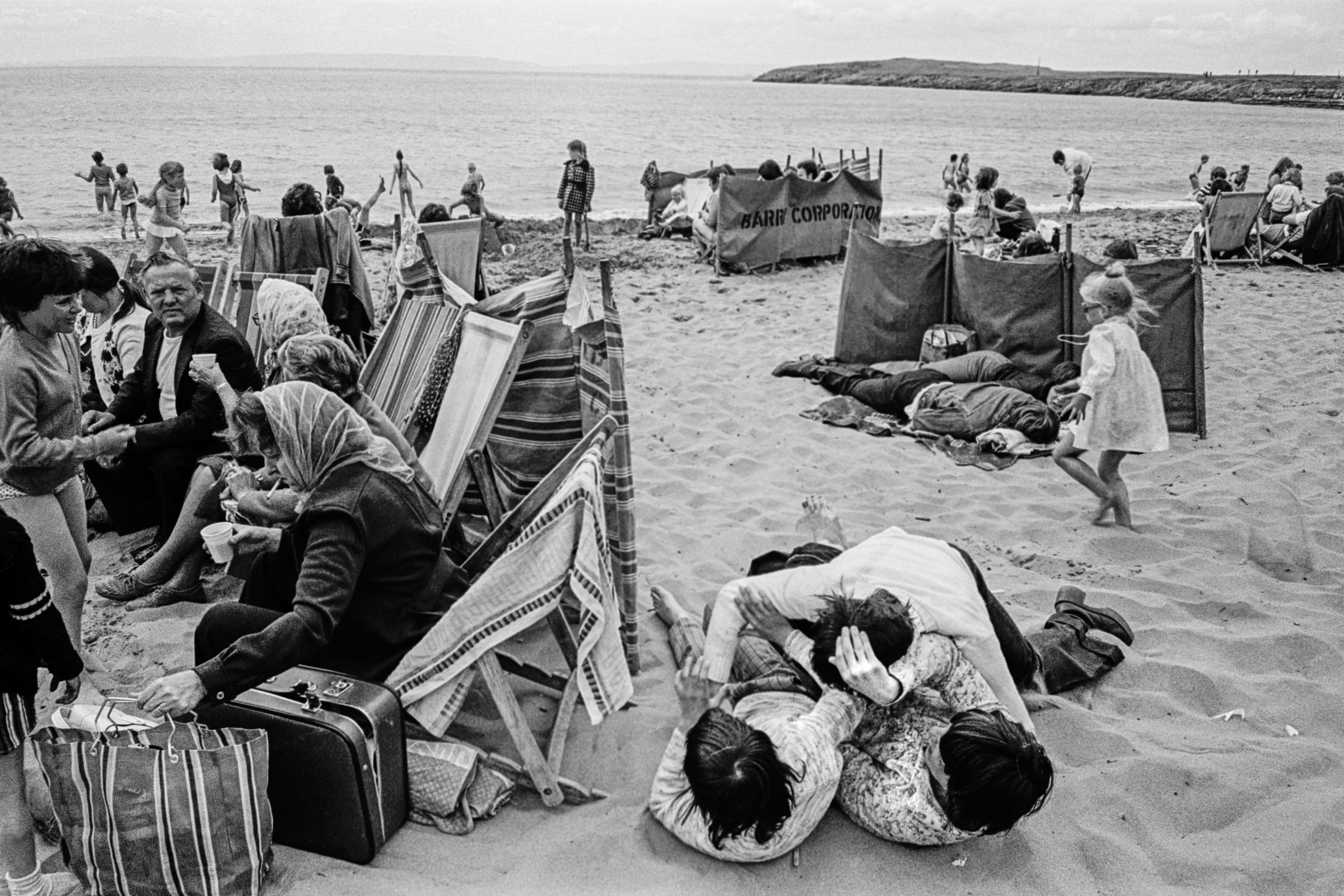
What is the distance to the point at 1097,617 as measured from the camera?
12.5 feet

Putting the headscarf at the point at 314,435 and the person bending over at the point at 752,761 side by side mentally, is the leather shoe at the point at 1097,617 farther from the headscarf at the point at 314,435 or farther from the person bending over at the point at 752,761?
the headscarf at the point at 314,435

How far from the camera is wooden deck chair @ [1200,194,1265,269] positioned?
38.4ft

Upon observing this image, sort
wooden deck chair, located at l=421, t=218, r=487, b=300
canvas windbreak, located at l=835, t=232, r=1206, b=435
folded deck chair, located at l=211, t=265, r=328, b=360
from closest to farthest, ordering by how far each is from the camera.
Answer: folded deck chair, located at l=211, t=265, r=328, b=360 → canvas windbreak, located at l=835, t=232, r=1206, b=435 → wooden deck chair, located at l=421, t=218, r=487, b=300

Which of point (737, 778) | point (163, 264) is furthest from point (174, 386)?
point (737, 778)

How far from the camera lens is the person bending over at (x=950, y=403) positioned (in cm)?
608

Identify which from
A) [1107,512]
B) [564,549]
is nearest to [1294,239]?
[1107,512]

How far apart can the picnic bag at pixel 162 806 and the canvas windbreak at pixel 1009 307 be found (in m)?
5.76

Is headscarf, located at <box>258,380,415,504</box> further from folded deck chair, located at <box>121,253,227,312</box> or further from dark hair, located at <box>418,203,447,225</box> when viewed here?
dark hair, located at <box>418,203,447,225</box>

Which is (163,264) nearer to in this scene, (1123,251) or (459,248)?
(459,248)

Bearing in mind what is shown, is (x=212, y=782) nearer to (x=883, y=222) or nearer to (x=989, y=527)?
(x=989, y=527)

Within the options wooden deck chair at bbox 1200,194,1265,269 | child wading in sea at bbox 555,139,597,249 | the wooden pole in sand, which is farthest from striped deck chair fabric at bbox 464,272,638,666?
wooden deck chair at bbox 1200,194,1265,269

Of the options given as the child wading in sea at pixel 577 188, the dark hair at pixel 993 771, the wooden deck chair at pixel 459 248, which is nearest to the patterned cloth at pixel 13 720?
the dark hair at pixel 993 771

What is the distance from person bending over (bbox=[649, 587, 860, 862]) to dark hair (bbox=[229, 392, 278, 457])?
130 centimetres

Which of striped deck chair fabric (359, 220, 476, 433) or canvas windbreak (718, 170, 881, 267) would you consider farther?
canvas windbreak (718, 170, 881, 267)
